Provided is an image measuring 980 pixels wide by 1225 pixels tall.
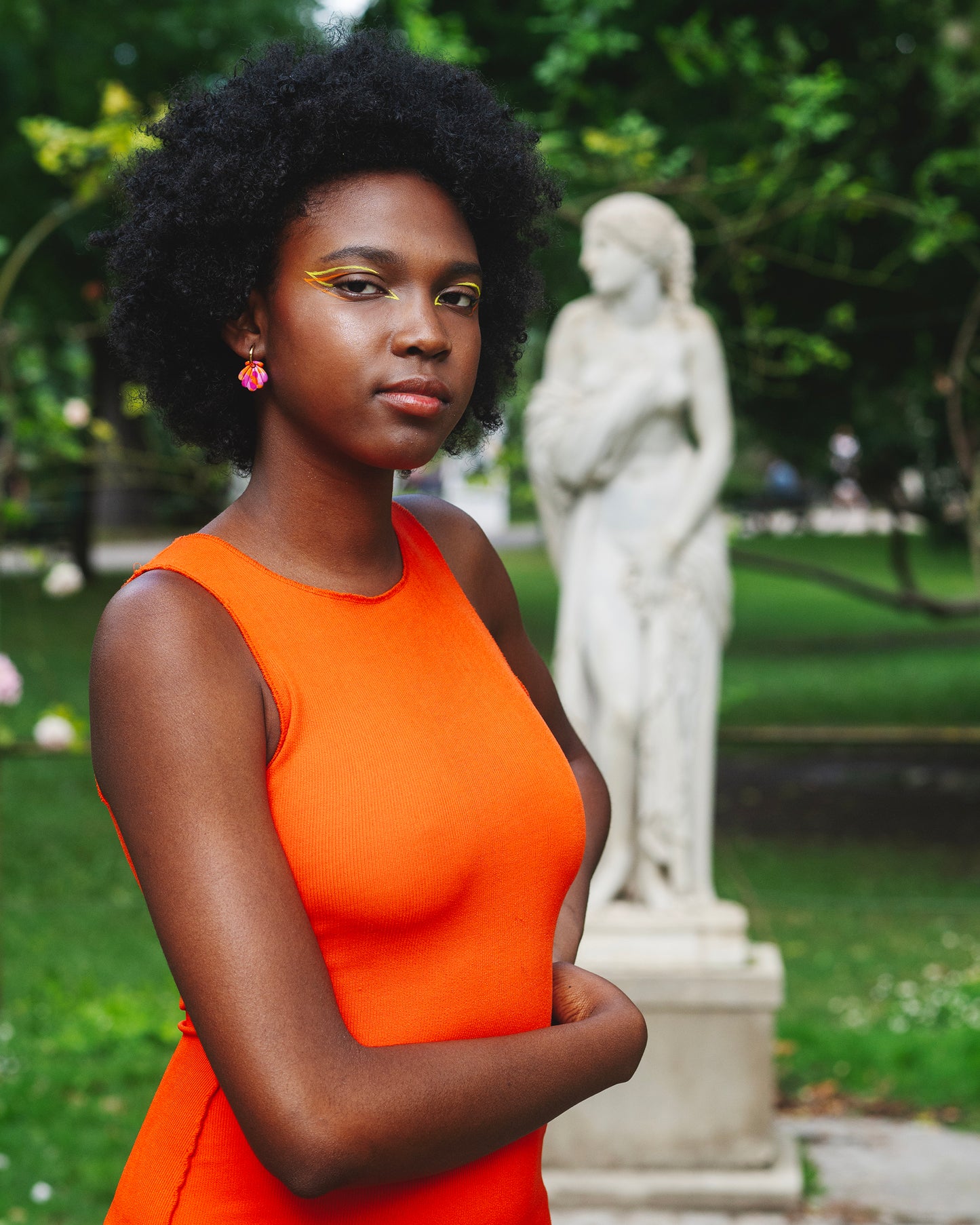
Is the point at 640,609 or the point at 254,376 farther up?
the point at 254,376

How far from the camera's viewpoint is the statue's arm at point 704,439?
4586mm

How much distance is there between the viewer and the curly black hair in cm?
133

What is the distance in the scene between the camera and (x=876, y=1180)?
14.7 feet

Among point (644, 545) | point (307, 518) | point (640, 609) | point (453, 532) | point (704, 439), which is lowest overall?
point (640, 609)

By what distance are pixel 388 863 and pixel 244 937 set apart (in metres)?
0.13

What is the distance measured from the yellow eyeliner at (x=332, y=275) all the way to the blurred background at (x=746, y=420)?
3.41 metres

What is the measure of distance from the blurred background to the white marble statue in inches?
45.5

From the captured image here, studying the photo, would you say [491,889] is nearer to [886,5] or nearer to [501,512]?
[886,5]

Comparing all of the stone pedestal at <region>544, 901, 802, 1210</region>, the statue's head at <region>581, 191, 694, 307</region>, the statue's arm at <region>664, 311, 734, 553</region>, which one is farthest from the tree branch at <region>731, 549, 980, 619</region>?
the stone pedestal at <region>544, 901, 802, 1210</region>

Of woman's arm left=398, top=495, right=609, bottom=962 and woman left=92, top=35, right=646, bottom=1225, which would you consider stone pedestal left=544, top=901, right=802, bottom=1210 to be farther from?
woman left=92, top=35, right=646, bottom=1225

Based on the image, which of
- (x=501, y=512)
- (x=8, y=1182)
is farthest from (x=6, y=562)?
(x=8, y=1182)

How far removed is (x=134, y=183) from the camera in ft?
4.75

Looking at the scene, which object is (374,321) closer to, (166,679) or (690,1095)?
(166,679)

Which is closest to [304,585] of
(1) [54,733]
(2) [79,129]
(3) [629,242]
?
(3) [629,242]
